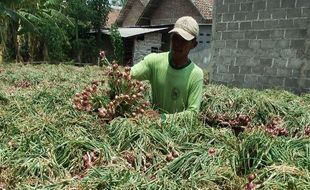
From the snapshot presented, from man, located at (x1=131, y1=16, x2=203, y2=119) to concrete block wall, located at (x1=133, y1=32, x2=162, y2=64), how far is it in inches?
902

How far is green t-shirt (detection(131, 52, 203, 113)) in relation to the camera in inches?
152

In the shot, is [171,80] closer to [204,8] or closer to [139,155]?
[139,155]

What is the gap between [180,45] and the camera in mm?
3768

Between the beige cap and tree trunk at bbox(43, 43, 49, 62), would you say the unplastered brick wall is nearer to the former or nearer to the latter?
the beige cap

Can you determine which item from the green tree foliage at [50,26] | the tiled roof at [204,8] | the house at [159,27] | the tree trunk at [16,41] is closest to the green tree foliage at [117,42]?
the house at [159,27]

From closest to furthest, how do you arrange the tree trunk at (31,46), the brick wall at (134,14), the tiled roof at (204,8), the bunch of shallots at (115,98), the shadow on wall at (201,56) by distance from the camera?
the bunch of shallots at (115,98)
the shadow on wall at (201,56)
the tree trunk at (31,46)
the tiled roof at (204,8)
the brick wall at (134,14)

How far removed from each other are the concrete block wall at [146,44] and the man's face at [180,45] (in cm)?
2304

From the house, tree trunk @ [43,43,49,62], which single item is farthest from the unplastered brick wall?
tree trunk @ [43,43,49,62]

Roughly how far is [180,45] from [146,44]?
23490 millimetres

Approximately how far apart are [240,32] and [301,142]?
9.43m

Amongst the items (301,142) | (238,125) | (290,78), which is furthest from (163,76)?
(290,78)

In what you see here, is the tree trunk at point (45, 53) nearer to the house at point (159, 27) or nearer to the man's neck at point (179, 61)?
the house at point (159, 27)

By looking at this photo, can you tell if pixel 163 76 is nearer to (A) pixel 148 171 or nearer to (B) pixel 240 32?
(A) pixel 148 171

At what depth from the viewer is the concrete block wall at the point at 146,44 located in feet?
88.2
